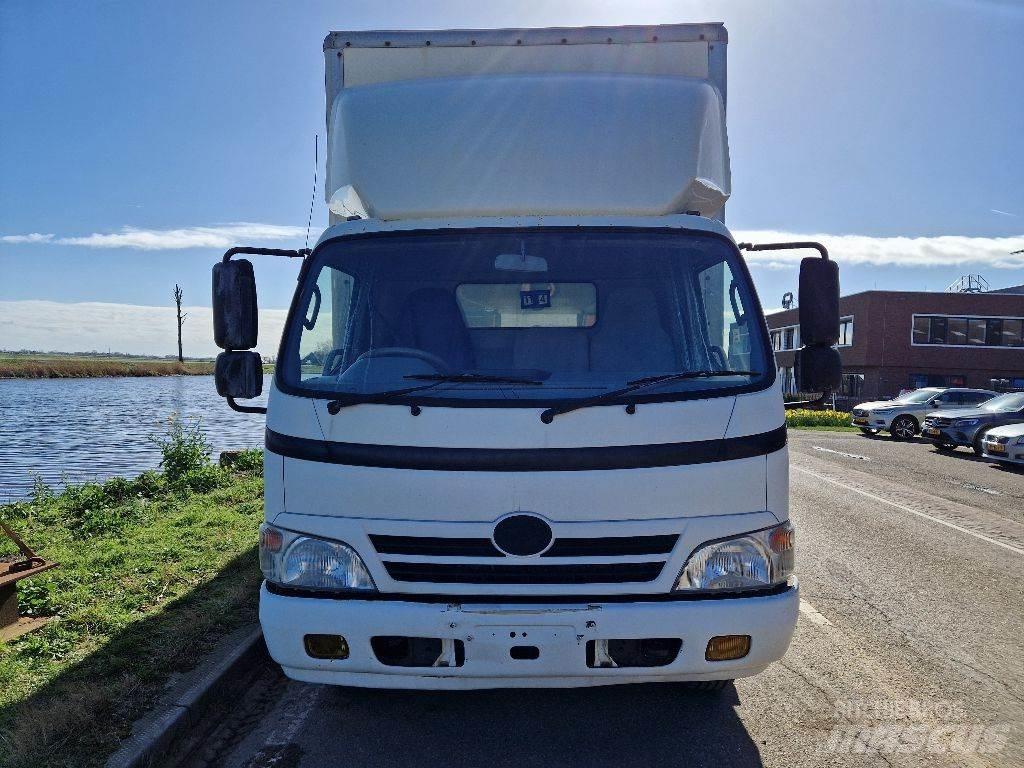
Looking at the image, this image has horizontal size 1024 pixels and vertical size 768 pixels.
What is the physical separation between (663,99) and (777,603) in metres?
2.51

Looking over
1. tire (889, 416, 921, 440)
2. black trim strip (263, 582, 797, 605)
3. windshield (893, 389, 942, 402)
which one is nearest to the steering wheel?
black trim strip (263, 582, 797, 605)

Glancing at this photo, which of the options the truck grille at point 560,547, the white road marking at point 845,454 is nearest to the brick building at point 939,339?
the white road marking at point 845,454

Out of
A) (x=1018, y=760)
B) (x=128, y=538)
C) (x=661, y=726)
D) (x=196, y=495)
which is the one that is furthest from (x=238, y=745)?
(x=196, y=495)

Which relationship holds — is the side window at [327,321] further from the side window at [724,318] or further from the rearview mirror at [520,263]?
the side window at [724,318]

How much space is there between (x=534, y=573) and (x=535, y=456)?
0.45 metres

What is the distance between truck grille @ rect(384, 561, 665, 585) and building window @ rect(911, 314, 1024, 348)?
48365mm

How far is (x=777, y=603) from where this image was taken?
3.15 meters

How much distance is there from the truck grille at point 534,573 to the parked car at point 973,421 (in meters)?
18.8

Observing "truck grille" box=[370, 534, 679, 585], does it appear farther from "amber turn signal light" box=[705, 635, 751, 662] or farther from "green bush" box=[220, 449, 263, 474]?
"green bush" box=[220, 449, 263, 474]

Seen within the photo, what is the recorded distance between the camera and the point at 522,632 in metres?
3.00

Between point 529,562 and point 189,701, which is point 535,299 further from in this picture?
point 189,701

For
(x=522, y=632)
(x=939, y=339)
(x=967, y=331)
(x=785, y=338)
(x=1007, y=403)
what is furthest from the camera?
(x=785, y=338)

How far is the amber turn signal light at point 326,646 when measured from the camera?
10.2 ft

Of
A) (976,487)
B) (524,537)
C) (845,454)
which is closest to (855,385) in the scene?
(845,454)
